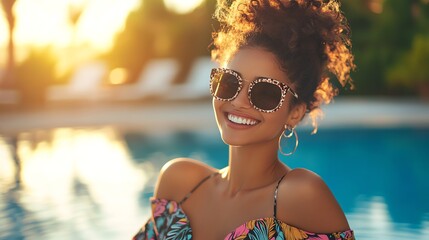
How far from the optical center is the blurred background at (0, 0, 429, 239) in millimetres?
6570

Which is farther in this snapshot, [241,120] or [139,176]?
[139,176]

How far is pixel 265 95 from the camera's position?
1.62 m

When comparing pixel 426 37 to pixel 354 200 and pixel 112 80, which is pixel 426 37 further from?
pixel 354 200

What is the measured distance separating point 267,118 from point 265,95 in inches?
3.2

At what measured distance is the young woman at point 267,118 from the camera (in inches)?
62.0

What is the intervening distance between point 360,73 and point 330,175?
30.9 ft

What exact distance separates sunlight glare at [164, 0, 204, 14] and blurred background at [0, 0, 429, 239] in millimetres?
45

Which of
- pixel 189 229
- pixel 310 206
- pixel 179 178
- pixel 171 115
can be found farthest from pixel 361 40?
pixel 310 206

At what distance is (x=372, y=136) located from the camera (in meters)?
11.3

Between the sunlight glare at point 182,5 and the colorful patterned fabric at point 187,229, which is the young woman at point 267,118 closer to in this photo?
the colorful patterned fabric at point 187,229

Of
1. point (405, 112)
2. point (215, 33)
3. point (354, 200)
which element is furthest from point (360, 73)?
point (215, 33)

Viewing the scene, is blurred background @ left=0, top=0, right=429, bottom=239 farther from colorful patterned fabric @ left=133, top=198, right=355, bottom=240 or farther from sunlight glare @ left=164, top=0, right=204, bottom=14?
colorful patterned fabric @ left=133, top=198, right=355, bottom=240

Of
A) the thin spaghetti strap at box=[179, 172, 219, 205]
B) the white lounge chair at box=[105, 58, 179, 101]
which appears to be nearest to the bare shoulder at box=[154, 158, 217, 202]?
the thin spaghetti strap at box=[179, 172, 219, 205]

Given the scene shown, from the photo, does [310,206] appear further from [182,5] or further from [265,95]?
[182,5]
